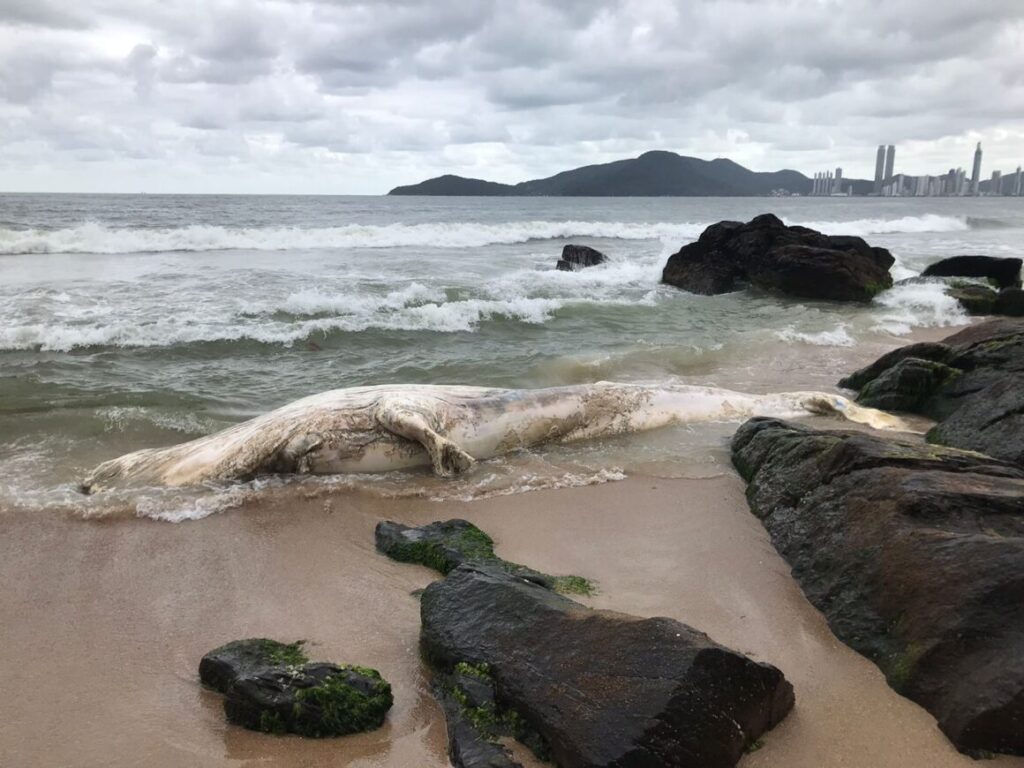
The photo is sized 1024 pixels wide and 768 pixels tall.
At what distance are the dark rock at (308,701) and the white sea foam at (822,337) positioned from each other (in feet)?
35.6

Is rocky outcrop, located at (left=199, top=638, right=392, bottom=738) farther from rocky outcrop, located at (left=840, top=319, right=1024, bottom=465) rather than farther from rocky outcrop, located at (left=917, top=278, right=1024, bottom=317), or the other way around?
rocky outcrop, located at (left=917, top=278, right=1024, bottom=317)

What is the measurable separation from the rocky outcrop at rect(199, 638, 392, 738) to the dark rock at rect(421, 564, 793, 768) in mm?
396

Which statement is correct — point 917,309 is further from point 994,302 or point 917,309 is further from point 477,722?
point 477,722

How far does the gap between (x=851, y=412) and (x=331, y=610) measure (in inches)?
230

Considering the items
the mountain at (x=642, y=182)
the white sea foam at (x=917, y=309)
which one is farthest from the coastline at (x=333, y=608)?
the mountain at (x=642, y=182)

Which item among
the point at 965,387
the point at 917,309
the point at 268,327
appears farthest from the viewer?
the point at 917,309

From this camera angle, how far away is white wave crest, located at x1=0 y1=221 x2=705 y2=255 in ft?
90.2

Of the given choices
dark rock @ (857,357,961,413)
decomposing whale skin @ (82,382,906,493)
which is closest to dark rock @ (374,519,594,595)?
decomposing whale skin @ (82,382,906,493)

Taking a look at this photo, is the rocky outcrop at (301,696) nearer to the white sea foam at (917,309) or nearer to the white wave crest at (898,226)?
the white sea foam at (917,309)

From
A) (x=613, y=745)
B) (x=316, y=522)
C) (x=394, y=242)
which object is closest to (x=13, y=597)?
(x=316, y=522)

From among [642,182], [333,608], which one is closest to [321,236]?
[333,608]

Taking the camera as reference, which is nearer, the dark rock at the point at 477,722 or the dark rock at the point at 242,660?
the dark rock at the point at 477,722

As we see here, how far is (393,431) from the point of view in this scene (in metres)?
6.34

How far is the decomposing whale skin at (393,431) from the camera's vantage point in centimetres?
610
